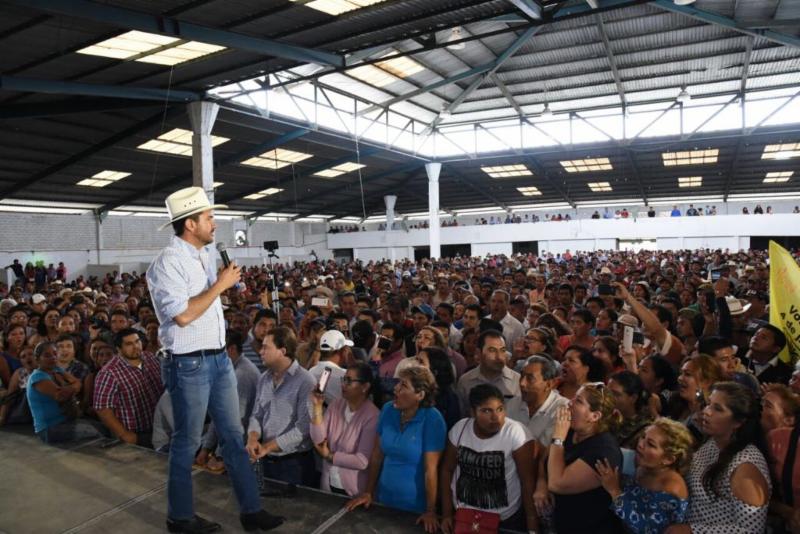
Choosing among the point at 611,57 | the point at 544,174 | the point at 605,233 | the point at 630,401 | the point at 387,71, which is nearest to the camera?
the point at 630,401

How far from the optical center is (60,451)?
12.1 ft

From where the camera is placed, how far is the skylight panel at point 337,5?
24.3ft

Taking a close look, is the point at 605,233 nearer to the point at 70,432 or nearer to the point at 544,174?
the point at 544,174

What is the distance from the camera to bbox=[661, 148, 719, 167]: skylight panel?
20.0m

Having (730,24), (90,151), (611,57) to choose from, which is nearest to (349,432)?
(730,24)

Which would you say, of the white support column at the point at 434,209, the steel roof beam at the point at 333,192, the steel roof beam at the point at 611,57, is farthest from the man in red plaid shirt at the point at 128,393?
the steel roof beam at the point at 333,192

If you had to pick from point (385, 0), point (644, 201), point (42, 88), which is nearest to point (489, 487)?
point (385, 0)

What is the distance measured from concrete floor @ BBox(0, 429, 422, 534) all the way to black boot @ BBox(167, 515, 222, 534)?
8 centimetres

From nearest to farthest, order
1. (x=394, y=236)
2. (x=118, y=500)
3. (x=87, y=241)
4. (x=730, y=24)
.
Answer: (x=118, y=500) < (x=730, y=24) < (x=87, y=241) < (x=394, y=236)

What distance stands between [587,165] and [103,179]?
17982 millimetres

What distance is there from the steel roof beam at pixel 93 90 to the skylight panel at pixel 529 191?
59.6 ft

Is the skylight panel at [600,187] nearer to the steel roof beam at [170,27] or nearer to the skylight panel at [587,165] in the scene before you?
the skylight panel at [587,165]

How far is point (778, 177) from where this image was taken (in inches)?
899

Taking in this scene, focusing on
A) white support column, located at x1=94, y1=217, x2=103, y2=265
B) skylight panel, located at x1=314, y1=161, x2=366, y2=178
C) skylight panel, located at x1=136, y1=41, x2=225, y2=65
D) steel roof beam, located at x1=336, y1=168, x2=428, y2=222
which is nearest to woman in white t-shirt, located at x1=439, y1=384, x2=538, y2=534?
skylight panel, located at x1=136, y1=41, x2=225, y2=65
